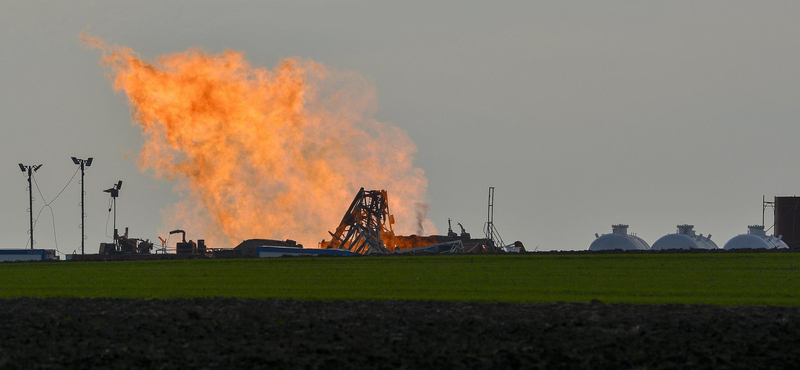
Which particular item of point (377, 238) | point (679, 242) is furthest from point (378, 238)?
point (679, 242)

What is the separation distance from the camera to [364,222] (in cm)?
10600

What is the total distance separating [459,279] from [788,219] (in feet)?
256

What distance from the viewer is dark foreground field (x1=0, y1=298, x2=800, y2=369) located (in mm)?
25902

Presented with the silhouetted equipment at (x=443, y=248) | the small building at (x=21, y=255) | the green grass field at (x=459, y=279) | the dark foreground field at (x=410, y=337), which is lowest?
the dark foreground field at (x=410, y=337)

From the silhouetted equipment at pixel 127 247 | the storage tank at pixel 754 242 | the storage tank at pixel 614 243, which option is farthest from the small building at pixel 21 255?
the storage tank at pixel 754 242

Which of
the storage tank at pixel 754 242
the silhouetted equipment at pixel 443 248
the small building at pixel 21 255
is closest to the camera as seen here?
Answer: the small building at pixel 21 255

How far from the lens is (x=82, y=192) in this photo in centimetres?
9931

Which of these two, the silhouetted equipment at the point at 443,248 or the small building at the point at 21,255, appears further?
the silhouetted equipment at the point at 443,248

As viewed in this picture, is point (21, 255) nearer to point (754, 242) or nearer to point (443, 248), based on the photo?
point (443, 248)

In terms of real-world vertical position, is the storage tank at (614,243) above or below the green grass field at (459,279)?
above

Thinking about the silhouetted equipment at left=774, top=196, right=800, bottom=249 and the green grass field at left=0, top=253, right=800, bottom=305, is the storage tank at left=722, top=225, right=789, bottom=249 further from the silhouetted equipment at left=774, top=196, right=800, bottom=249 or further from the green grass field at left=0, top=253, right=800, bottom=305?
the green grass field at left=0, top=253, right=800, bottom=305

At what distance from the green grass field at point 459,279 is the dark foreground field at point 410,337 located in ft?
14.6

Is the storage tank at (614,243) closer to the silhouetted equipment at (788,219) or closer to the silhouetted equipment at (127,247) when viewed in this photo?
the silhouetted equipment at (788,219)

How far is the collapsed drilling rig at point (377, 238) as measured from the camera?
338ft
